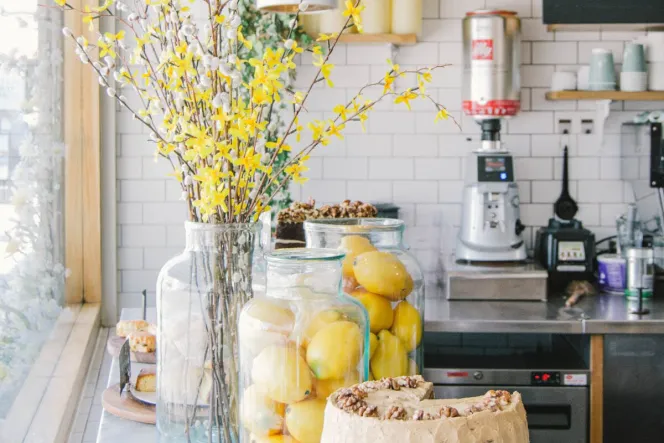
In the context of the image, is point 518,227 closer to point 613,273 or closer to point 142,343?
point 613,273

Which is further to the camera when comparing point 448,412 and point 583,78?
point 583,78

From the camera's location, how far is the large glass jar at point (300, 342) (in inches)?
45.1

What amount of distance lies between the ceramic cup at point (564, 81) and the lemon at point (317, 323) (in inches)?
127

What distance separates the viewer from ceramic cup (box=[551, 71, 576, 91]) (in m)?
4.11

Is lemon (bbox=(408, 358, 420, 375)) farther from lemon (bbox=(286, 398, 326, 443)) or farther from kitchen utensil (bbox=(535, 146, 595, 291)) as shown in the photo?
kitchen utensil (bbox=(535, 146, 595, 291))

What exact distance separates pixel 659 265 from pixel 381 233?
2.87 metres

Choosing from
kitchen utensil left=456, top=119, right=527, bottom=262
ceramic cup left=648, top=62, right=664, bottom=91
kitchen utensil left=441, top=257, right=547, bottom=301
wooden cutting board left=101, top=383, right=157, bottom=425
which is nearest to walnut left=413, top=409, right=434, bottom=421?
wooden cutting board left=101, top=383, right=157, bottom=425

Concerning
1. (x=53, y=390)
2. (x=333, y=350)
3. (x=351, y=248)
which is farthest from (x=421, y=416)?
(x=53, y=390)

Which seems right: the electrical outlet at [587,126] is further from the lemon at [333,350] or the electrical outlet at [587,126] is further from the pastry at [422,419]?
Result: the pastry at [422,419]

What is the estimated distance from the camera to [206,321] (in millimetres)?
1305

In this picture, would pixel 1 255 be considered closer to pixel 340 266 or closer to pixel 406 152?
pixel 340 266

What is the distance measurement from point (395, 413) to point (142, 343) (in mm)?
1322

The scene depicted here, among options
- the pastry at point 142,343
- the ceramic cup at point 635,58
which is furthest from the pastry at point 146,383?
the ceramic cup at point 635,58

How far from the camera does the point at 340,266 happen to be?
1.16 metres
